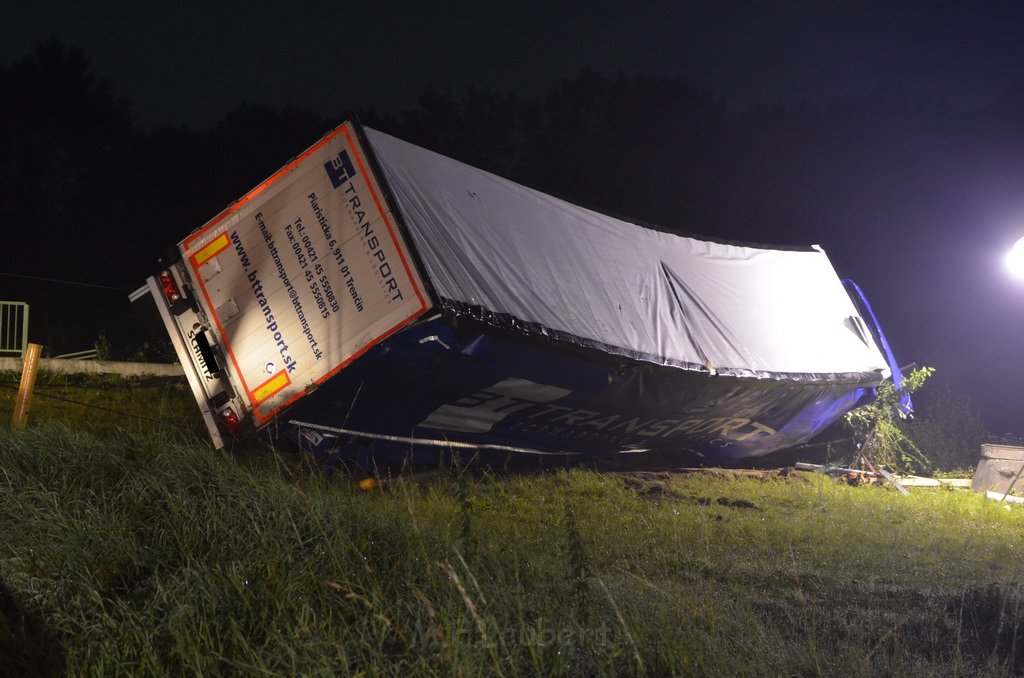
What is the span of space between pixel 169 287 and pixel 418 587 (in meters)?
5.33

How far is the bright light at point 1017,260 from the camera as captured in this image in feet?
38.0

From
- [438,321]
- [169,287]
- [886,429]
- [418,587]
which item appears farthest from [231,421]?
[886,429]

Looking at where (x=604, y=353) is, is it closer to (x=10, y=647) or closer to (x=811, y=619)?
(x=811, y=619)

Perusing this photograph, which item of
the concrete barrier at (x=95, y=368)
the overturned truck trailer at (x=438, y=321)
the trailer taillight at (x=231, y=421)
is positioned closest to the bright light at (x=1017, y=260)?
the overturned truck trailer at (x=438, y=321)

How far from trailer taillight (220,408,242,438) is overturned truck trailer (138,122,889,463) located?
1cm

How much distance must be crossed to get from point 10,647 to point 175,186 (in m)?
25.9

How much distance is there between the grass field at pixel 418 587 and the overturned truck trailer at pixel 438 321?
128 cm

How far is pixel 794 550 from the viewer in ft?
20.7

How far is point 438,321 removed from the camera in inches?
273

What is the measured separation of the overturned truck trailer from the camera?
24.3 feet

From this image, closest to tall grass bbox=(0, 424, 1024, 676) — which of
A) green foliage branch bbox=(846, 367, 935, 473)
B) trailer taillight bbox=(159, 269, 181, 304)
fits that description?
trailer taillight bbox=(159, 269, 181, 304)

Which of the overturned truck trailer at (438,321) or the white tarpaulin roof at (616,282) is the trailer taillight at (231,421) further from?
the white tarpaulin roof at (616,282)

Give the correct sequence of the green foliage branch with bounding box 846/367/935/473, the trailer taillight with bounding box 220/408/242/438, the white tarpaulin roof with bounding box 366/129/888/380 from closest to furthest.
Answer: the white tarpaulin roof with bounding box 366/129/888/380 < the trailer taillight with bounding box 220/408/242/438 < the green foliage branch with bounding box 846/367/935/473

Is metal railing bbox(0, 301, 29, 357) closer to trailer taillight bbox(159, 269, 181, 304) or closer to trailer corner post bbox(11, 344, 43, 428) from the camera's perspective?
trailer corner post bbox(11, 344, 43, 428)
